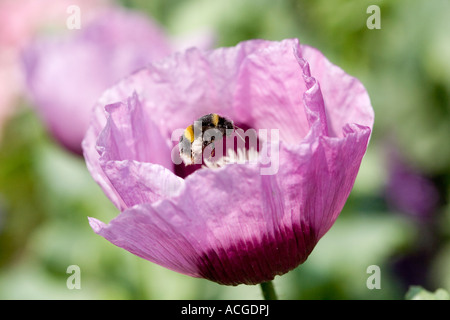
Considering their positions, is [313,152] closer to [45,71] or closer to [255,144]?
[255,144]

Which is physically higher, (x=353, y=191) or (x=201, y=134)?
(x=201, y=134)

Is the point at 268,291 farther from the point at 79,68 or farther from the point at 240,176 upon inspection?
the point at 79,68

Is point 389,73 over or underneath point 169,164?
over

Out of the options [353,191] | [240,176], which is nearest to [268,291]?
[240,176]

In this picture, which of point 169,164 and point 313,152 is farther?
point 169,164

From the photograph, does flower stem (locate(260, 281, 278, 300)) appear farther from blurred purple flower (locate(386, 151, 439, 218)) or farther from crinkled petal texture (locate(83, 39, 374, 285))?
blurred purple flower (locate(386, 151, 439, 218))
